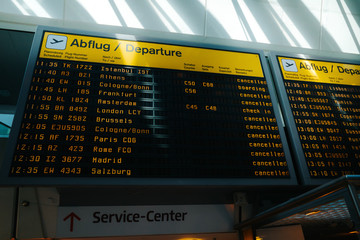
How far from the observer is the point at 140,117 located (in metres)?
2.84

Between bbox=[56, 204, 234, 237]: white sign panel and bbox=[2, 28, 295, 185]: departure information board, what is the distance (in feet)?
2.15

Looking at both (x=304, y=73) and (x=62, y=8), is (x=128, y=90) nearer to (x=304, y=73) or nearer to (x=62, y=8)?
(x=62, y=8)

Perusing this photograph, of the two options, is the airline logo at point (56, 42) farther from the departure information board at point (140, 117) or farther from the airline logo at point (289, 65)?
the airline logo at point (289, 65)

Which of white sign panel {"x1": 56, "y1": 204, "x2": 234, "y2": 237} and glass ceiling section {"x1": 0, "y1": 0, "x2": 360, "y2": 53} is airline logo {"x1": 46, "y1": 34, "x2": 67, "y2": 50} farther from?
white sign panel {"x1": 56, "y1": 204, "x2": 234, "y2": 237}

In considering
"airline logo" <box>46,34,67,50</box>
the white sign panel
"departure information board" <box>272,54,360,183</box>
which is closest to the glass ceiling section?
"airline logo" <box>46,34,67,50</box>

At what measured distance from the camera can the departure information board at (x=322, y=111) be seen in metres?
3.01

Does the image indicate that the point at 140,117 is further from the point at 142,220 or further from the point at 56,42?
the point at 56,42

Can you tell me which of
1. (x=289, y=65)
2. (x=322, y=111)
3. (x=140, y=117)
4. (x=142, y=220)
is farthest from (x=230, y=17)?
(x=142, y=220)

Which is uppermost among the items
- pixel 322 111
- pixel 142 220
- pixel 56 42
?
pixel 56 42

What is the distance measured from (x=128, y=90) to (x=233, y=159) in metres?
1.39

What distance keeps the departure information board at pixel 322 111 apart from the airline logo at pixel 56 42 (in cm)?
282

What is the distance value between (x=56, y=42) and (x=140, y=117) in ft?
Answer: 4.80

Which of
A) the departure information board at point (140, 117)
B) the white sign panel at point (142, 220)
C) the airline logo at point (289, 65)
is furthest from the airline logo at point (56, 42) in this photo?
the airline logo at point (289, 65)

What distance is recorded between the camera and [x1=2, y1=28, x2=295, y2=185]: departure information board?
2.50 metres
